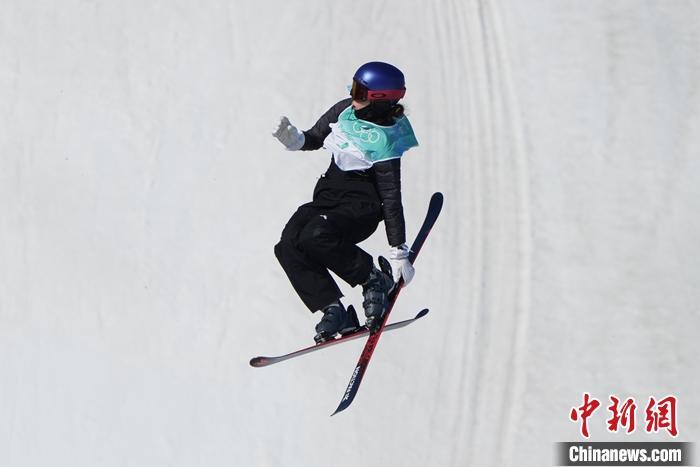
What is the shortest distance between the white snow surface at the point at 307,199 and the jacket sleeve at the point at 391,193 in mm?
1134

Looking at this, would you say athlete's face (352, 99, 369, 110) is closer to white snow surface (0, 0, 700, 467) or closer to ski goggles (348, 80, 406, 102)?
ski goggles (348, 80, 406, 102)

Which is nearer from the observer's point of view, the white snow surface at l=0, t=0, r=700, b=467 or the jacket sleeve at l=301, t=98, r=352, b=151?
the jacket sleeve at l=301, t=98, r=352, b=151

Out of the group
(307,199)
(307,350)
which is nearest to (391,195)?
(307,350)

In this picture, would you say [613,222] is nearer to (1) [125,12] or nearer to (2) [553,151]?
(2) [553,151]

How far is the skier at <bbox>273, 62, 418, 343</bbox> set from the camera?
5234mm

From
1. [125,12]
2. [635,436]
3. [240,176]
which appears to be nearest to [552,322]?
[635,436]

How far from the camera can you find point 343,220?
17.5ft

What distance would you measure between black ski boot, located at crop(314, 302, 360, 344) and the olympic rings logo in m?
1.00

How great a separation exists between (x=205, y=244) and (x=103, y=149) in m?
1.29

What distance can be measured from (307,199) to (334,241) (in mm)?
1451

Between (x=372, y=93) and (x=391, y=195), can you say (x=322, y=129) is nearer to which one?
(x=372, y=93)

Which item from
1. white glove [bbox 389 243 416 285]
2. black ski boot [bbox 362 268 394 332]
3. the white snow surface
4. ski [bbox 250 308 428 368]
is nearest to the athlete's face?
white glove [bbox 389 243 416 285]

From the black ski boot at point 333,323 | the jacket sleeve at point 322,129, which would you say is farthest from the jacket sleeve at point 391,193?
the black ski boot at point 333,323

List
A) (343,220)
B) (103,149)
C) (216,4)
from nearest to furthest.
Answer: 1. (343,220)
2. (103,149)
3. (216,4)
